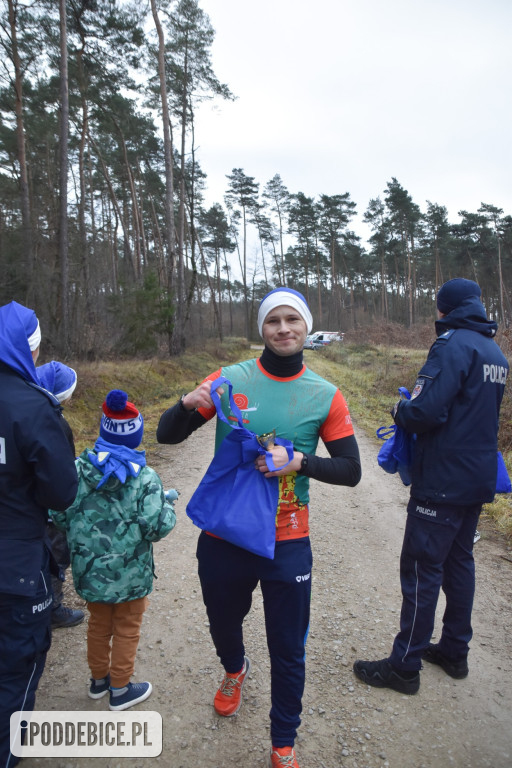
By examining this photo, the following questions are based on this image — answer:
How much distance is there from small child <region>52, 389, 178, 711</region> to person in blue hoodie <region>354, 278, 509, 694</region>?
4.72 ft

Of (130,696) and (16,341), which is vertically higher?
(16,341)

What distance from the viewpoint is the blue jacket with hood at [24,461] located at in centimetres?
174

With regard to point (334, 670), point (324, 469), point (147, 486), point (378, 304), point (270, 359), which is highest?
point (378, 304)

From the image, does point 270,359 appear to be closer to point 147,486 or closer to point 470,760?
point 147,486

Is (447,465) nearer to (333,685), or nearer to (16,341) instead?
(333,685)

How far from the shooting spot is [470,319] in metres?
2.62

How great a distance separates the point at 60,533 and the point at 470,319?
2850 millimetres

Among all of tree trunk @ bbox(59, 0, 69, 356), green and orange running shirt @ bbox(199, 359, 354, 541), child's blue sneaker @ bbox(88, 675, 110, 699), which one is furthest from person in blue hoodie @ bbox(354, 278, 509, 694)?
tree trunk @ bbox(59, 0, 69, 356)

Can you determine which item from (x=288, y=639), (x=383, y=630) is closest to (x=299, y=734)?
(x=288, y=639)

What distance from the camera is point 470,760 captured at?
2223 millimetres

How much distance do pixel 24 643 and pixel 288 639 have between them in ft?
3.64

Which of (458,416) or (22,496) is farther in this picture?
(458,416)

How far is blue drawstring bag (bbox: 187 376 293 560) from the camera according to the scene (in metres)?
1.94

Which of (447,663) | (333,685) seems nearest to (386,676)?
(333,685)
